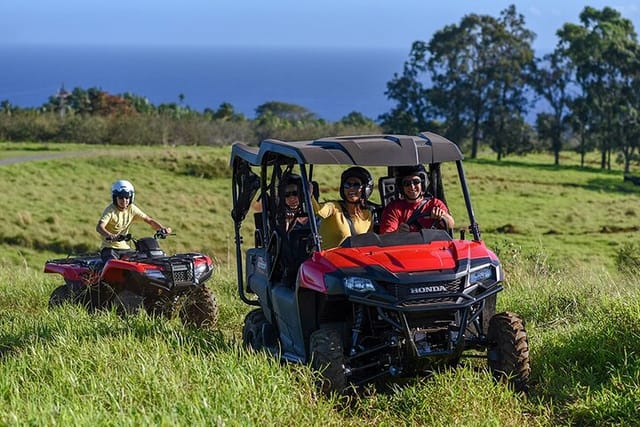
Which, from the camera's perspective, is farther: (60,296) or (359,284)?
(60,296)

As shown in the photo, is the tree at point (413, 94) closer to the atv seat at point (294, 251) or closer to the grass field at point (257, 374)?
the grass field at point (257, 374)

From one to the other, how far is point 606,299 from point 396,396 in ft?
7.86

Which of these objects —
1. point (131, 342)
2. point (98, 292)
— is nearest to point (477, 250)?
point (131, 342)

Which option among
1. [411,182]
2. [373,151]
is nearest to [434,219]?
[411,182]

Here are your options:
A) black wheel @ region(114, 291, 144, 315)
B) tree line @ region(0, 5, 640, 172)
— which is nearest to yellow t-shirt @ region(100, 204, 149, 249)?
black wheel @ region(114, 291, 144, 315)

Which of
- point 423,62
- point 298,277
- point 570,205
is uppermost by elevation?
point 423,62

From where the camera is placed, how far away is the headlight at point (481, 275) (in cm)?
615

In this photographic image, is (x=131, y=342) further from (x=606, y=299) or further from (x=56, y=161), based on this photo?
(x=56, y=161)

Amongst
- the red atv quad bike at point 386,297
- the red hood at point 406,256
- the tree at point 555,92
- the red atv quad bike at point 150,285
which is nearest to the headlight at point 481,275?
the red atv quad bike at point 386,297

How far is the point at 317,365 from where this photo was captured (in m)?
6.12

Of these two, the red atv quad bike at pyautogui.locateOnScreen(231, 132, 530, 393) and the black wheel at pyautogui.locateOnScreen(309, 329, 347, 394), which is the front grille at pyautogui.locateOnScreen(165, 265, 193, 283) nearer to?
the red atv quad bike at pyautogui.locateOnScreen(231, 132, 530, 393)

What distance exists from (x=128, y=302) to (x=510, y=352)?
4308mm

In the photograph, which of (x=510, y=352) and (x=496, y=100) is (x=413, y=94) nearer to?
(x=496, y=100)

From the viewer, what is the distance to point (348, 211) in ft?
24.4
